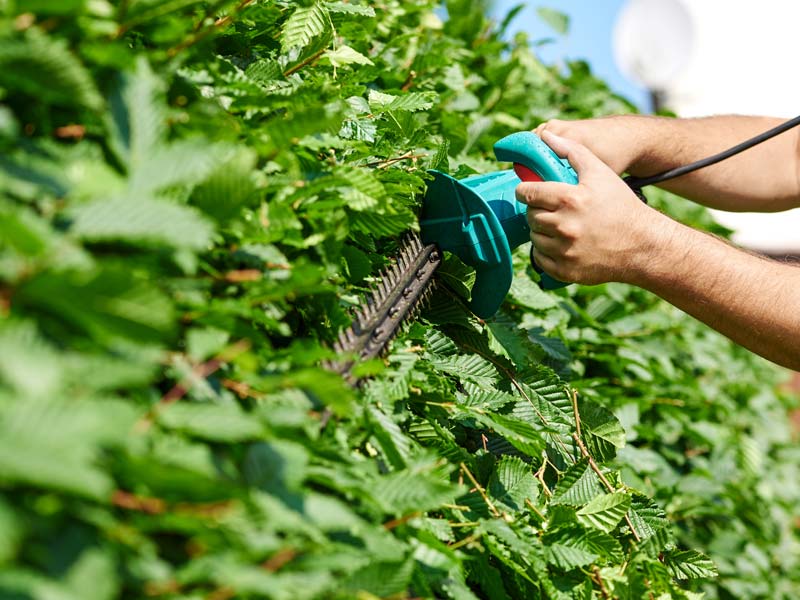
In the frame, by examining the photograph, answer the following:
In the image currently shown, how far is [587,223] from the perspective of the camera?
1.51 m

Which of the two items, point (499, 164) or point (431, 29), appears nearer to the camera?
point (499, 164)

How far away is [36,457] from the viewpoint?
593mm

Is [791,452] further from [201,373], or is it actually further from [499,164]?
[201,373]

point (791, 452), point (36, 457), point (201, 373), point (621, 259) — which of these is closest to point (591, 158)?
point (621, 259)

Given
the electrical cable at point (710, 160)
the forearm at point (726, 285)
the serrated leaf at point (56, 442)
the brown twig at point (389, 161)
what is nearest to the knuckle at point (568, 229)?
the forearm at point (726, 285)

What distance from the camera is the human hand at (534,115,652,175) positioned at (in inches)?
74.9

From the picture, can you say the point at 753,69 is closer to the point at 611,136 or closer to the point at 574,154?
the point at 611,136

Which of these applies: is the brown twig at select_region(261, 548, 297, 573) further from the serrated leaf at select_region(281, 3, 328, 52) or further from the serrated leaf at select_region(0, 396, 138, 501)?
the serrated leaf at select_region(281, 3, 328, 52)

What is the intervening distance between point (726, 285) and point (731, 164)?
904mm

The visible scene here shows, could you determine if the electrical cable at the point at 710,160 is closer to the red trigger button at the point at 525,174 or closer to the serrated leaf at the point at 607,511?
the red trigger button at the point at 525,174

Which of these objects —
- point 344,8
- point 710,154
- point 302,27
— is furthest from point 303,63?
point 710,154

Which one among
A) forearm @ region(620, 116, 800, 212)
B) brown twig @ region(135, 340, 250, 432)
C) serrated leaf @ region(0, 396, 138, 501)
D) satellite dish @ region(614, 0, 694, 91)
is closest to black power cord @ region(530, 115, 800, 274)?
forearm @ region(620, 116, 800, 212)

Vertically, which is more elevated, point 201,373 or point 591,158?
point 591,158

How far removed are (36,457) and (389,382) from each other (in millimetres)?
638
